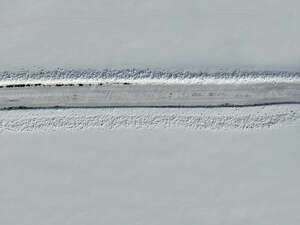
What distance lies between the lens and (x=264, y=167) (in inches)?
288

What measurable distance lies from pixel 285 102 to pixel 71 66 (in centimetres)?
391

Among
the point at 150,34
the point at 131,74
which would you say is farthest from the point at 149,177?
the point at 150,34

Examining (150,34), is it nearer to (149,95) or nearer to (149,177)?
(149,95)

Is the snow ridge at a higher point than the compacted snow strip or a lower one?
higher

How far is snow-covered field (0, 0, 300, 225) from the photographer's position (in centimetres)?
721

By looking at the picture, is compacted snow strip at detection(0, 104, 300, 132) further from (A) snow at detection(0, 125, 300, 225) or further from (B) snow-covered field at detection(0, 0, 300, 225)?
(A) snow at detection(0, 125, 300, 225)

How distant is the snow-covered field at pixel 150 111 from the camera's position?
23.7 feet

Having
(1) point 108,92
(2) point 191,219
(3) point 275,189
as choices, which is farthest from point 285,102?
(1) point 108,92

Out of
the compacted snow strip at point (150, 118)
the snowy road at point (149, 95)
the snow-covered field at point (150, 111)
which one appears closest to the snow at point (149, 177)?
the snow-covered field at point (150, 111)

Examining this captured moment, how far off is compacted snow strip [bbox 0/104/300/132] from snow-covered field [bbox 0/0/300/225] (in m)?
0.02

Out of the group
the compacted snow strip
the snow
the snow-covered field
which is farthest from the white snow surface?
the snow

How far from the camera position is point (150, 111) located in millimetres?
7406

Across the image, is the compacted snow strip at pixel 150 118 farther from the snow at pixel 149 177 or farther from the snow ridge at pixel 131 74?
the snow ridge at pixel 131 74

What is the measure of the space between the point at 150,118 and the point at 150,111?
13 cm
